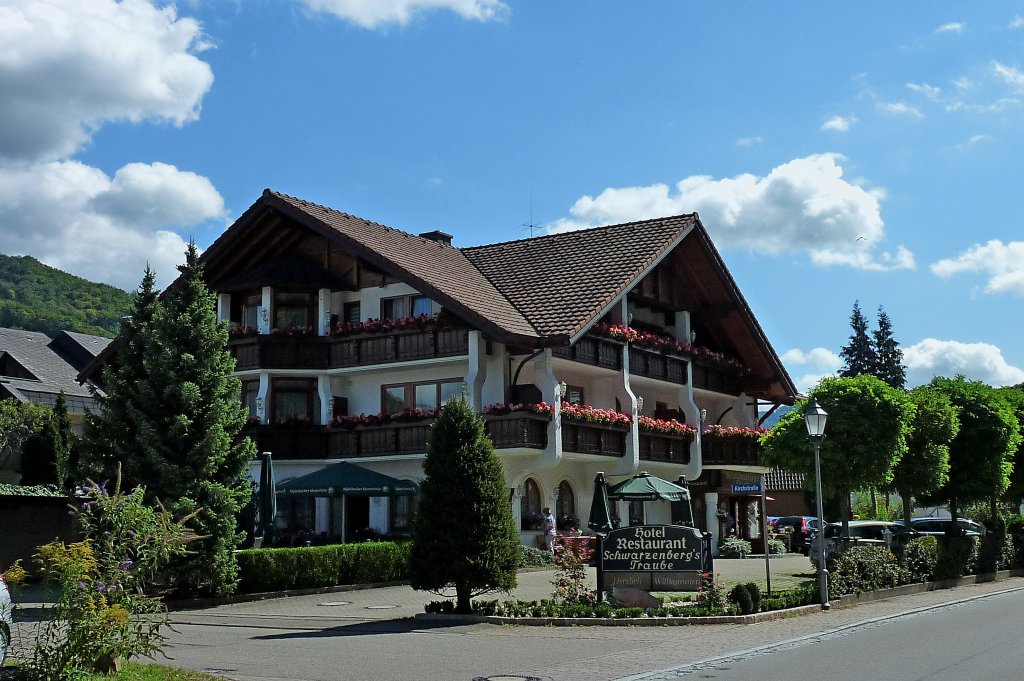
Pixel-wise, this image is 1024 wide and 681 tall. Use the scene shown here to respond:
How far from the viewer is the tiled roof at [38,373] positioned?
54312 millimetres

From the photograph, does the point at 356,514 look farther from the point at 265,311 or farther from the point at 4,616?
the point at 4,616

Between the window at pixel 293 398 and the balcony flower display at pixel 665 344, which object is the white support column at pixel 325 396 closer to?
the window at pixel 293 398

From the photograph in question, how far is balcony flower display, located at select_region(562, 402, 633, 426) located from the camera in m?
32.7

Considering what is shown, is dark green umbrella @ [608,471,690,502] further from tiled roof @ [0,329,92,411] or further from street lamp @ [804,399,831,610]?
tiled roof @ [0,329,92,411]

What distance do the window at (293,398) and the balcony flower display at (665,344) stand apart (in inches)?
362

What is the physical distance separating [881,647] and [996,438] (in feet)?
61.3

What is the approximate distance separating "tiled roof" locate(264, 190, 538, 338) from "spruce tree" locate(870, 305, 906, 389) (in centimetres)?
4243

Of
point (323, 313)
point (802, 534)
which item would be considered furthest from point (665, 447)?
point (323, 313)

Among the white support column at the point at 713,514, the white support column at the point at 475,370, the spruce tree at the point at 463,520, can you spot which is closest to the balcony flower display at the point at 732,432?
the white support column at the point at 713,514

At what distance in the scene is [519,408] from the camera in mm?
31312

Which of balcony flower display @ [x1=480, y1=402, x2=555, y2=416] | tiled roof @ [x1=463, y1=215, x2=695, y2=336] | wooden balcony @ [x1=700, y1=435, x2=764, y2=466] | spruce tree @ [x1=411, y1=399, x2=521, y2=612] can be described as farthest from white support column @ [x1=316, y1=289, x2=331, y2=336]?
spruce tree @ [x1=411, y1=399, x2=521, y2=612]

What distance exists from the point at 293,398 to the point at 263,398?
4.35 ft

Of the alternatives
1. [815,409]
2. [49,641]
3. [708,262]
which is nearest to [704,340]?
[708,262]

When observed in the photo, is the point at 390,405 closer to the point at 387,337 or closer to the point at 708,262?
the point at 387,337
